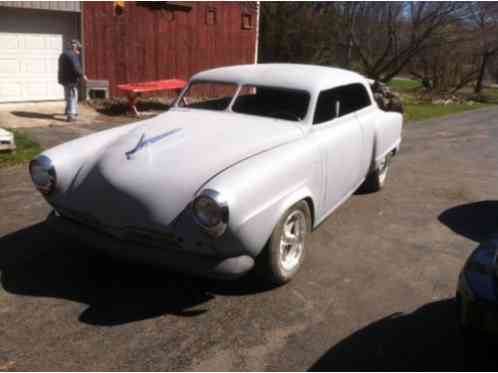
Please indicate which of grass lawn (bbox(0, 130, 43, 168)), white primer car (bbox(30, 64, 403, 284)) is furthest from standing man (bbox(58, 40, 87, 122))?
white primer car (bbox(30, 64, 403, 284))

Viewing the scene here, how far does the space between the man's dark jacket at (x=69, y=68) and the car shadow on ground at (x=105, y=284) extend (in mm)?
6842

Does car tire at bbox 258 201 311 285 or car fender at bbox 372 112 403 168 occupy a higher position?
car fender at bbox 372 112 403 168

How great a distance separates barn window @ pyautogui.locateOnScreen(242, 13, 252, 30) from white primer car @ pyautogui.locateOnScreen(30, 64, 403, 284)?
37.2ft

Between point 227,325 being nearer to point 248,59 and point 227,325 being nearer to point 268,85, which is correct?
point 268,85

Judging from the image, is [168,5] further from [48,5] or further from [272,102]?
[272,102]

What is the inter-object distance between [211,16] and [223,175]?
12.6 m

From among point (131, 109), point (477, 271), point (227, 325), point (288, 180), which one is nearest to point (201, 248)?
point (227, 325)

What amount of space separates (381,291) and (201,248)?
5.22 feet

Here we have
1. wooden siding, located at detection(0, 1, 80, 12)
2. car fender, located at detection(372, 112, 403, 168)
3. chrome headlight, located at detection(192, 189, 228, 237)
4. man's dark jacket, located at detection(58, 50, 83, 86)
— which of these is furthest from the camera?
wooden siding, located at detection(0, 1, 80, 12)

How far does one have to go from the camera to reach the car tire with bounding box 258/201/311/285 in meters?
3.84

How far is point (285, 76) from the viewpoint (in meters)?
5.16

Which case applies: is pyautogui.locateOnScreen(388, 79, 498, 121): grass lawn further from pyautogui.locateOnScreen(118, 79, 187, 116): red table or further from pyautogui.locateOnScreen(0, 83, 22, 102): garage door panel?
pyautogui.locateOnScreen(0, 83, 22, 102): garage door panel

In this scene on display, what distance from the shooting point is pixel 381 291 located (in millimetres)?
4133

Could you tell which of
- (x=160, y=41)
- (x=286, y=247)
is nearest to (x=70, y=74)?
(x=160, y=41)
